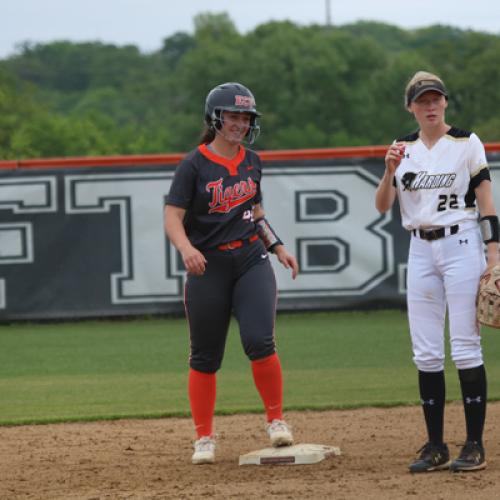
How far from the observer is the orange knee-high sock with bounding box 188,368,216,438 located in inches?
236

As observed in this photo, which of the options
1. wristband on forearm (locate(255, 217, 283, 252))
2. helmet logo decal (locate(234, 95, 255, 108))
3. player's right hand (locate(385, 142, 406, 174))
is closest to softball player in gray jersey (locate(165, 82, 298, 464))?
helmet logo decal (locate(234, 95, 255, 108))

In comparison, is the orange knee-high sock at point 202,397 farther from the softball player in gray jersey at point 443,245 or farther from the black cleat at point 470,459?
the black cleat at point 470,459

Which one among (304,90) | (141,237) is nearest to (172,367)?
(141,237)

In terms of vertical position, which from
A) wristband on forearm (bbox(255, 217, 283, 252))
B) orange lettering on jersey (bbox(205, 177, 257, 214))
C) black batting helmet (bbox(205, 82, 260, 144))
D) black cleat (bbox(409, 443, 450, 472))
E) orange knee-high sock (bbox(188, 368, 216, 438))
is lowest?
black cleat (bbox(409, 443, 450, 472))

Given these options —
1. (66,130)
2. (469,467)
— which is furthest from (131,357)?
(66,130)

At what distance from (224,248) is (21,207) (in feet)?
21.7

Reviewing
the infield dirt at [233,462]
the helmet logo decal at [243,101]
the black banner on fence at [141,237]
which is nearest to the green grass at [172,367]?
the black banner on fence at [141,237]

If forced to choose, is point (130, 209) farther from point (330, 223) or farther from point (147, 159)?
point (330, 223)

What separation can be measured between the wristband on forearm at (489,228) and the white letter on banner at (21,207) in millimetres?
7221

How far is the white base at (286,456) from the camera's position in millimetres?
5797

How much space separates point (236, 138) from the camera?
5.83 meters

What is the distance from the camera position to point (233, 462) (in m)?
5.96

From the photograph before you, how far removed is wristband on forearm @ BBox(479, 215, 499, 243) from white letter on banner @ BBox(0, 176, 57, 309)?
722 cm

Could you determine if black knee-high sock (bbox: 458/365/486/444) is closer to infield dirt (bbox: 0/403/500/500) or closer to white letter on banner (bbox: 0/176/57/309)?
infield dirt (bbox: 0/403/500/500)
